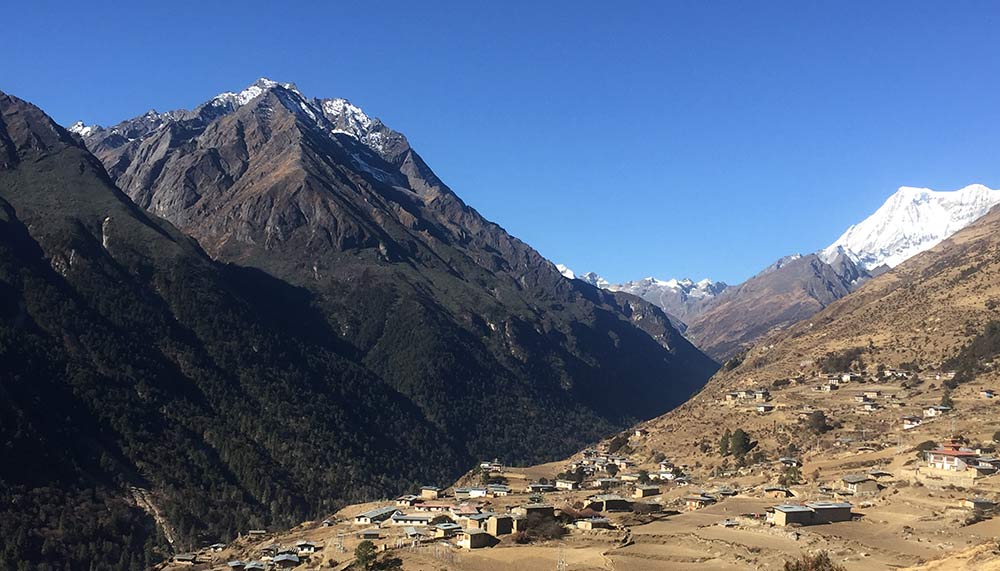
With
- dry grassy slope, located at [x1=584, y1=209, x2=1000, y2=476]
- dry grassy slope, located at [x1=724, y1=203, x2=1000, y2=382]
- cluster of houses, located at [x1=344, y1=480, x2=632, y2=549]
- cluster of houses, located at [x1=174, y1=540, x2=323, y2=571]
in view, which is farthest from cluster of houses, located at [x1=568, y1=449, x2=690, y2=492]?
dry grassy slope, located at [x1=724, y1=203, x2=1000, y2=382]

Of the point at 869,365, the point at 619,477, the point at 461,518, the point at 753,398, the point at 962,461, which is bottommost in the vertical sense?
the point at 461,518

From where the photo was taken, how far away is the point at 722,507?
3287 inches

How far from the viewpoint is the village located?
220 ft

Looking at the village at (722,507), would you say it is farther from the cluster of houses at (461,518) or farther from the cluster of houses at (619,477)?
the cluster of houses at (619,477)

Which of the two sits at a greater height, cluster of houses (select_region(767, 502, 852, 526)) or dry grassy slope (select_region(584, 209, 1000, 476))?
dry grassy slope (select_region(584, 209, 1000, 476))

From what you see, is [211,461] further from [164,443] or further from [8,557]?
[8,557]

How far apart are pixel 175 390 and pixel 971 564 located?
171 m

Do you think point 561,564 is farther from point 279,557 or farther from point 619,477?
point 619,477

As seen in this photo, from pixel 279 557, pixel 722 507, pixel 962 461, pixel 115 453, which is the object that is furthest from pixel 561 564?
pixel 115 453

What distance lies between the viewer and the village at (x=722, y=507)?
6706 cm

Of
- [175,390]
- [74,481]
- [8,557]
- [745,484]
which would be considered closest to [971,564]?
[745,484]

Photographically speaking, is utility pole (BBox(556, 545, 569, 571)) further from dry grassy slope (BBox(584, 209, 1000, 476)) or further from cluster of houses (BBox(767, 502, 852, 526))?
dry grassy slope (BBox(584, 209, 1000, 476))

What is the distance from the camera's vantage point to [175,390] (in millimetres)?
191750

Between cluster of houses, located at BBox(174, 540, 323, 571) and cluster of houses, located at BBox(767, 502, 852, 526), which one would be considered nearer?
cluster of houses, located at BBox(767, 502, 852, 526)
